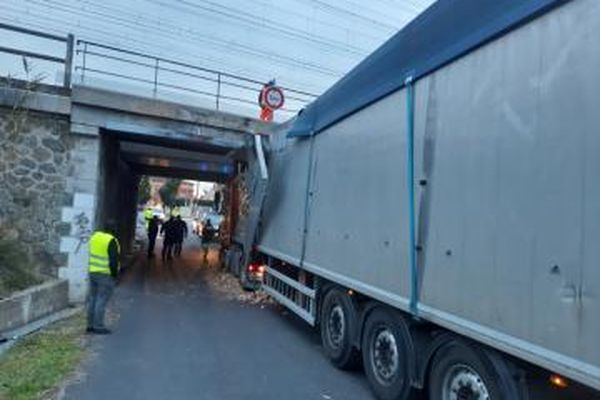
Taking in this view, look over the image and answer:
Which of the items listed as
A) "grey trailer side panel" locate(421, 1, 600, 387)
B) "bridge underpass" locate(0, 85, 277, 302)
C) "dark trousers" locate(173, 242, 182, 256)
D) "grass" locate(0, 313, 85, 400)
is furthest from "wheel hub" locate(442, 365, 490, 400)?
"dark trousers" locate(173, 242, 182, 256)

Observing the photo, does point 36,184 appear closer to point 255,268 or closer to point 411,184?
point 255,268

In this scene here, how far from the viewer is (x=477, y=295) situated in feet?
15.7

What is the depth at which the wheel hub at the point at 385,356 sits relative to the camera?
6546mm

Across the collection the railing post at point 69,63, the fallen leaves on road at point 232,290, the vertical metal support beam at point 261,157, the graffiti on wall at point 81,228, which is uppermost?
the railing post at point 69,63

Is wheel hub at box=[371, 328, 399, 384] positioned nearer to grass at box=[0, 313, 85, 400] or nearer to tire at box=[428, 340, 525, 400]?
tire at box=[428, 340, 525, 400]

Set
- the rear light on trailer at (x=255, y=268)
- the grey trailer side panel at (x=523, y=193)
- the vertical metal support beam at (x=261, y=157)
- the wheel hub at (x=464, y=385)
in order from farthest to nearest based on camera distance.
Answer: the rear light on trailer at (x=255, y=268)
the vertical metal support beam at (x=261, y=157)
the wheel hub at (x=464, y=385)
the grey trailer side panel at (x=523, y=193)

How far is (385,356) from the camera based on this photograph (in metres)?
6.83

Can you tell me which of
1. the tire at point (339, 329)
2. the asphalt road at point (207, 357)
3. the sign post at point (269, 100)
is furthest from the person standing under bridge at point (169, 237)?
the tire at point (339, 329)

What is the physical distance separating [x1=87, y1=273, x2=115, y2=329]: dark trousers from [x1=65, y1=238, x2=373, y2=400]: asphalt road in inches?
14.4

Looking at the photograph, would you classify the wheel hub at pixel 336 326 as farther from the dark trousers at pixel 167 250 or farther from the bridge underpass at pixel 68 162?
the dark trousers at pixel 167 250

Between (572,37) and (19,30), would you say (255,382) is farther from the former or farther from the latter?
(19,30)

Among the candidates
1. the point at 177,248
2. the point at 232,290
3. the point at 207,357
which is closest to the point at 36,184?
the point at 232,290

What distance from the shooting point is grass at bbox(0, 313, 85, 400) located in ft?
22.2

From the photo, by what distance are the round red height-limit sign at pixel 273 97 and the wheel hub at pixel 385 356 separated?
36.4 feet
